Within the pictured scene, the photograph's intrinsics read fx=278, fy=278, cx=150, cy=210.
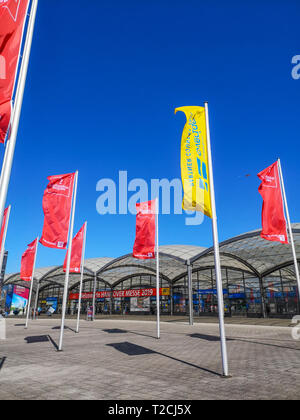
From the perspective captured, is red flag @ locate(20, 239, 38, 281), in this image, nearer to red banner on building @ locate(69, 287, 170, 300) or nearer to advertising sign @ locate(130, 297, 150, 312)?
red banner on building @ locate(69, 287, 170, 300)

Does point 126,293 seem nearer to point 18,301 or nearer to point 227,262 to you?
point 227,262

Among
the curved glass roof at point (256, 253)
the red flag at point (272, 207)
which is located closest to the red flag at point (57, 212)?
the red flag at point (272, 207)

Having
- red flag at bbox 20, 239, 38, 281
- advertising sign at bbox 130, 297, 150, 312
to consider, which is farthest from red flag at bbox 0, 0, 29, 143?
advertising sign at bbox 130, 297, 150, 312

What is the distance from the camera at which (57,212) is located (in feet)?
40.4

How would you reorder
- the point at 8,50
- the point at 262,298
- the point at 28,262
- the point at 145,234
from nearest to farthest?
the point at 8,50 → the point at 145,234 → the point at 28,262 → the point at 262,298

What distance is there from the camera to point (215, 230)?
26.7 ft

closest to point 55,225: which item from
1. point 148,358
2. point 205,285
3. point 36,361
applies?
point 36,361

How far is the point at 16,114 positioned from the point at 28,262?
2182 centimetres

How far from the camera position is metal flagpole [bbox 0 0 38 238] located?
527cm

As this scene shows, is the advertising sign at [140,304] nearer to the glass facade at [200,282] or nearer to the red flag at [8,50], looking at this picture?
the glass facade at [200,282]

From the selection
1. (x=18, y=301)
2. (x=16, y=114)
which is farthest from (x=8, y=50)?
(x=18, y=301)

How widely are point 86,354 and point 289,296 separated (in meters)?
29.2

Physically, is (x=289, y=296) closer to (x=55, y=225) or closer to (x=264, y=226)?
(x=264, y=226)

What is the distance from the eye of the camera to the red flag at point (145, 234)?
54.0ft
